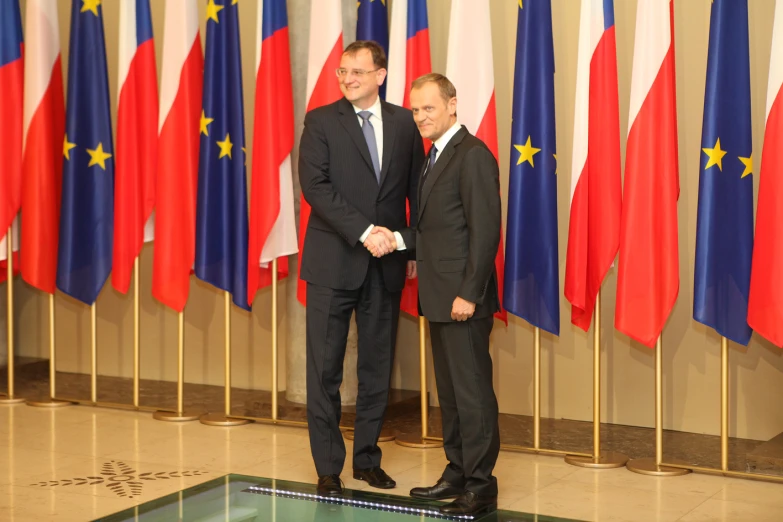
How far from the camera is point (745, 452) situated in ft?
16.3

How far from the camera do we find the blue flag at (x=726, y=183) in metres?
4.45

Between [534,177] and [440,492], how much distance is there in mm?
1599

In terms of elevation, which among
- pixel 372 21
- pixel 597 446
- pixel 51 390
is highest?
pixel 372 21

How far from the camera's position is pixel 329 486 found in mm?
4195

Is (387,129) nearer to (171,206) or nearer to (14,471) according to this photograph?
(171,206)

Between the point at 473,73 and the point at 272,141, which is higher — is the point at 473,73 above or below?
above

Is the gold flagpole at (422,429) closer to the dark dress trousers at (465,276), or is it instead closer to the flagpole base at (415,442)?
the flagpole base at (415,442)

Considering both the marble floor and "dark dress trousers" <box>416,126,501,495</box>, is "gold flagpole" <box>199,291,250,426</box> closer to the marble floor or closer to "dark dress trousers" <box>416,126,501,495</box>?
the marble floor

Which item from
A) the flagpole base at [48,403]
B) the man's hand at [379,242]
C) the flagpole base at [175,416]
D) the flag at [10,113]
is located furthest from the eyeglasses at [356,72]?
the flagpole base at [48,403]

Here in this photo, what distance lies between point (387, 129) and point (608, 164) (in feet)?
3.66

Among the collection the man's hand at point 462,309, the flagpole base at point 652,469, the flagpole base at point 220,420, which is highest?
the man's hand at point 462,309

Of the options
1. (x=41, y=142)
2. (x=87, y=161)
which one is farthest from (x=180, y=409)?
(x=41, y=142)

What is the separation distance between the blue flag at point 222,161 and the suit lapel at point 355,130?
149 cm

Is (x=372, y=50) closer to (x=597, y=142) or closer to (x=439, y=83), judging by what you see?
(x=439, y=83)
